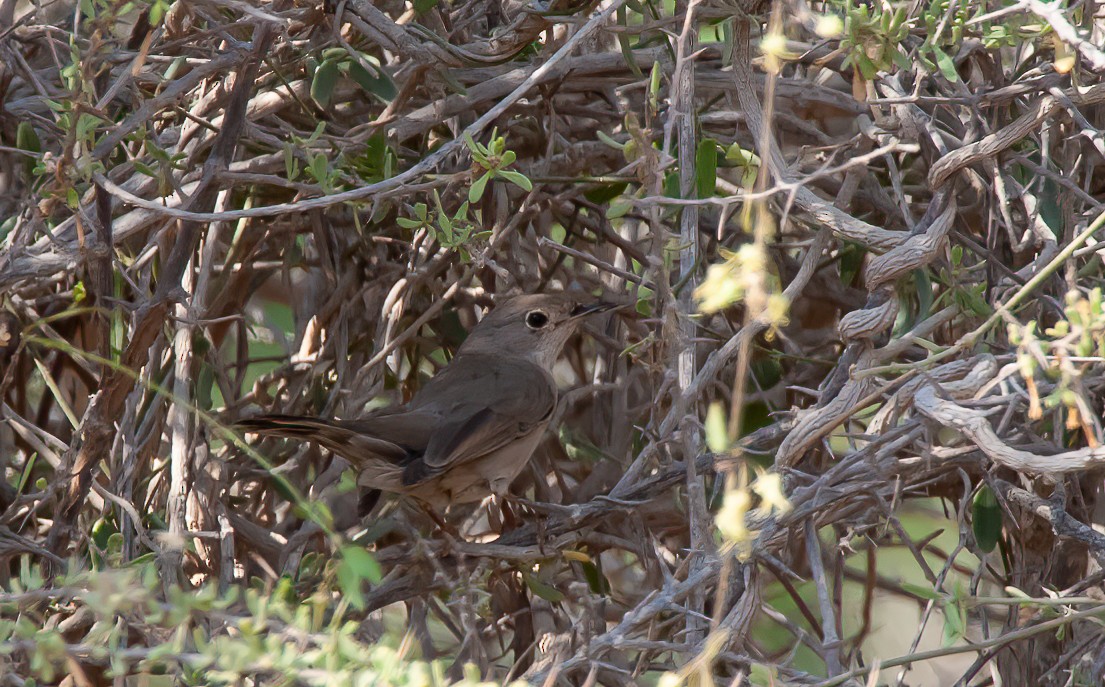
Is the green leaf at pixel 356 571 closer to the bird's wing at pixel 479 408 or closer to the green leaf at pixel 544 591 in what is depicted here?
the green leaf at pixel 544 591

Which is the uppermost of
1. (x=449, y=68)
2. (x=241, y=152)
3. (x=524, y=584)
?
(x=449, y=68)

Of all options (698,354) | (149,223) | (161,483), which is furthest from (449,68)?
(161,483)

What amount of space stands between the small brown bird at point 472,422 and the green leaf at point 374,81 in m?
0.97

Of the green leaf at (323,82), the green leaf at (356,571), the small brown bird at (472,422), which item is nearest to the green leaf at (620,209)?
the green leaf at (356,571)

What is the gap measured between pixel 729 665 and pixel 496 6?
2.10 metres

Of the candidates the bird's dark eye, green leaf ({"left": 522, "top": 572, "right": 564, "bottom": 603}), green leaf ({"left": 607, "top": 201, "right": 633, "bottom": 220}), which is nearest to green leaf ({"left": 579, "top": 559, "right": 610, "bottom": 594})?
green leaf ({"left": 522, "top": 572, "right": 564, "bottom": 603})

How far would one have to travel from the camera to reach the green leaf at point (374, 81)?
336 cm

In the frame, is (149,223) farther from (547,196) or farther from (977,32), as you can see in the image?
(977,32)

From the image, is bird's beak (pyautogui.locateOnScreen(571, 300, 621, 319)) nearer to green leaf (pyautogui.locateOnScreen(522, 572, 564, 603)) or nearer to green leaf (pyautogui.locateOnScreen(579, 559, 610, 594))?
green leaf (pyautogui.locateOnScreen(579, 559, 610, 594))

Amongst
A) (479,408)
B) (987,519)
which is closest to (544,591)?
(479,408)

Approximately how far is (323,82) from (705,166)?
1.11 meters

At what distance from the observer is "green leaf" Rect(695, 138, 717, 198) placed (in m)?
3.08

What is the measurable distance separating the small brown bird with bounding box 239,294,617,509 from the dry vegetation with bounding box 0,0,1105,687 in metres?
0.12

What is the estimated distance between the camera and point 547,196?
3.85 m
